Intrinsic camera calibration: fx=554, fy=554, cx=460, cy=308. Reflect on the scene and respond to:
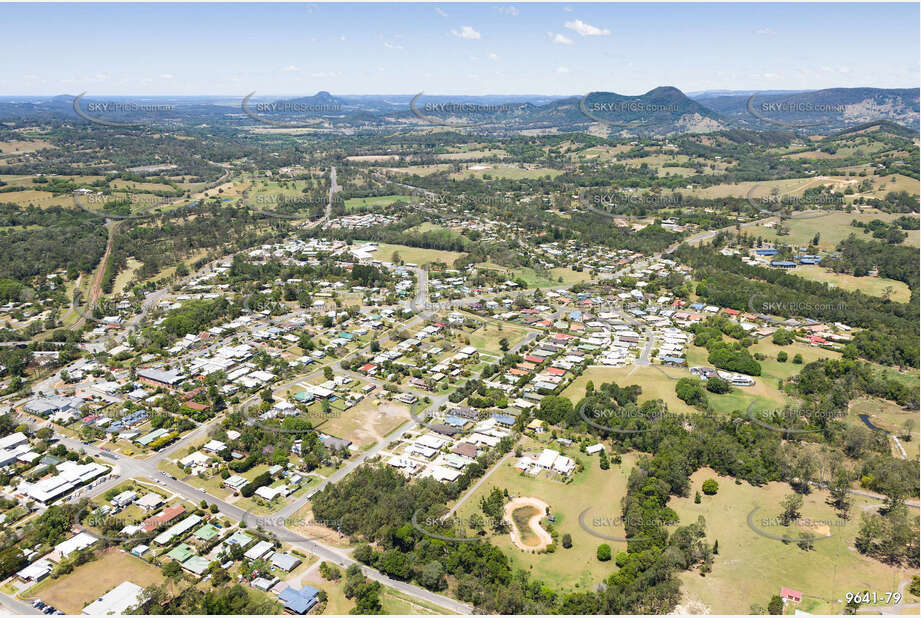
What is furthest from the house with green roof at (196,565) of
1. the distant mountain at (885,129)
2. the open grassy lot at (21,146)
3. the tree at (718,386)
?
the distant mountain at (885,129)

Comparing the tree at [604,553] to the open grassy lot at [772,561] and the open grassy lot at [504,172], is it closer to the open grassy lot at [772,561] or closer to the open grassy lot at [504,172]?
the open grassy lot at [772,561]

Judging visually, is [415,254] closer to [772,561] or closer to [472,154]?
[772,561]

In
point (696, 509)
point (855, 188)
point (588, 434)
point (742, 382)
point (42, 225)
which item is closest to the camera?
point (696, 509)

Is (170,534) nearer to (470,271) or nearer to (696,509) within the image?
(696,509)

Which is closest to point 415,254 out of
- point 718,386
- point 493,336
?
point 493,336

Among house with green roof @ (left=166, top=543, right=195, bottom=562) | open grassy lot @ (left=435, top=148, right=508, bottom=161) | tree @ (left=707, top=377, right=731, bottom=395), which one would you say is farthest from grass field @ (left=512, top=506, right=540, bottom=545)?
open grassy lot @ (left=435, top=148, right=508, bottom=161)


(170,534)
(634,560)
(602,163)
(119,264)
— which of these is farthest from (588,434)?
(602,163)
